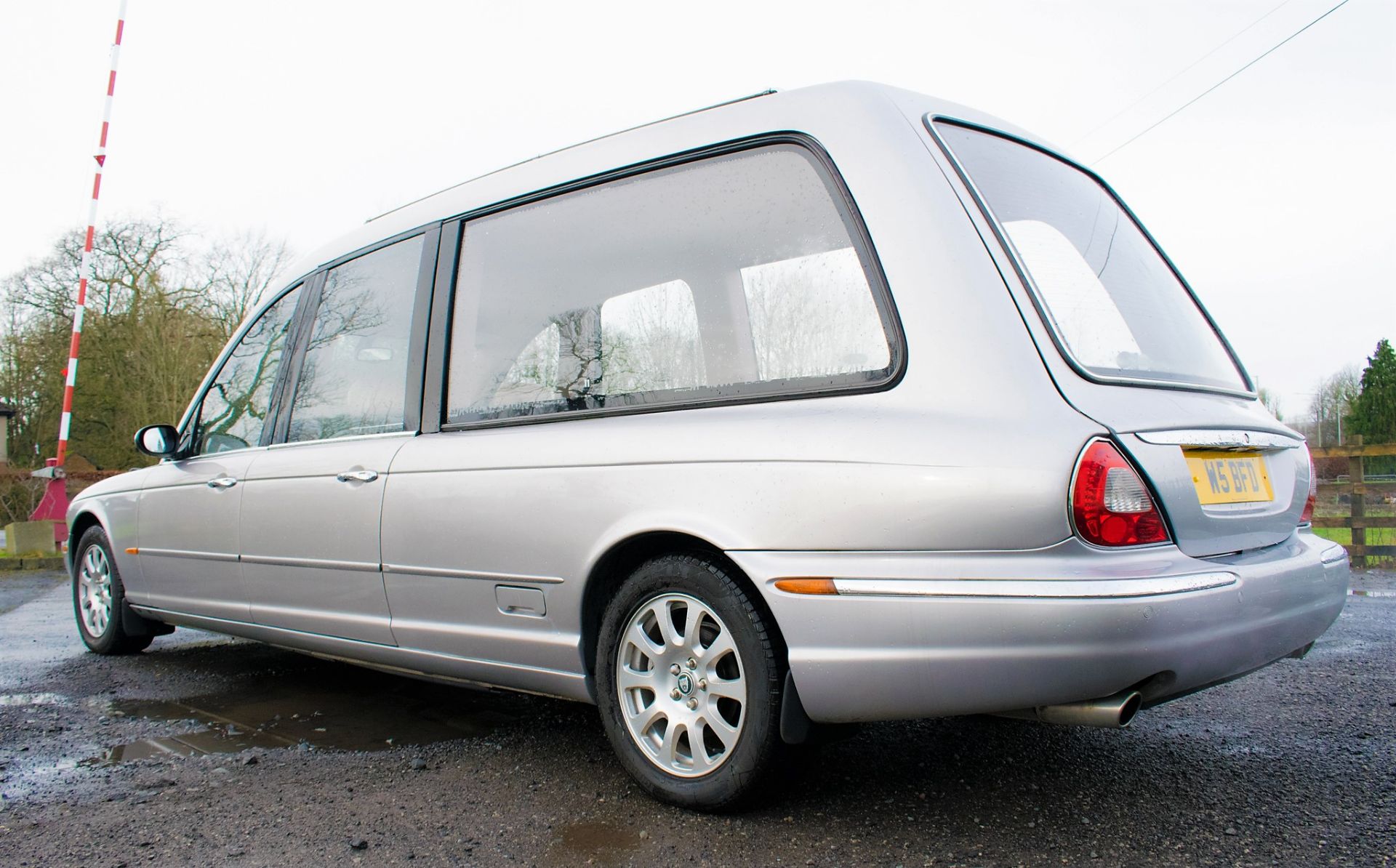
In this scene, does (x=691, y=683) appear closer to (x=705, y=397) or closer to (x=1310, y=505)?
(x=705, y=397)

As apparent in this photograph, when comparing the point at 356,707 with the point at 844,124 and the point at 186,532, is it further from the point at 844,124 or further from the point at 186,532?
the point at 844,124

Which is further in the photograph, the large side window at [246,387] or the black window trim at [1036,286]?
the large side window at [246,387]

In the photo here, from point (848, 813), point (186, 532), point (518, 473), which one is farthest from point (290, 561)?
point (848, 813)

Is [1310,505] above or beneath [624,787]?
above

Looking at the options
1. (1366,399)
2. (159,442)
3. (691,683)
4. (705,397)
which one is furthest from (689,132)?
(1366,399)

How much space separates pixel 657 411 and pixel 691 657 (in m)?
0.69

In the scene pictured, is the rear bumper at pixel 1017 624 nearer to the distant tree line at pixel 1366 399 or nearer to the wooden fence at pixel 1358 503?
the wooden fence at pixel 1358 503

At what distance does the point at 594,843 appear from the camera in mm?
2582

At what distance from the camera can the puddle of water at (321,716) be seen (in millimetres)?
3607

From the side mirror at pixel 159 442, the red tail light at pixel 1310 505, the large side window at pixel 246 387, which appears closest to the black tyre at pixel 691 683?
the red tail light at pixel 1310 505

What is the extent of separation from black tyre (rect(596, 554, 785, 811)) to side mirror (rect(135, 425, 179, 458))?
9.74 ft

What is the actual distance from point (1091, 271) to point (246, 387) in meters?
3.64

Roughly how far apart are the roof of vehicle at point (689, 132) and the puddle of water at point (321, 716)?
1.89m

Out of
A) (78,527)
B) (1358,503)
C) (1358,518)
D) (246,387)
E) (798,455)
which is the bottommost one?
(1358,518)
